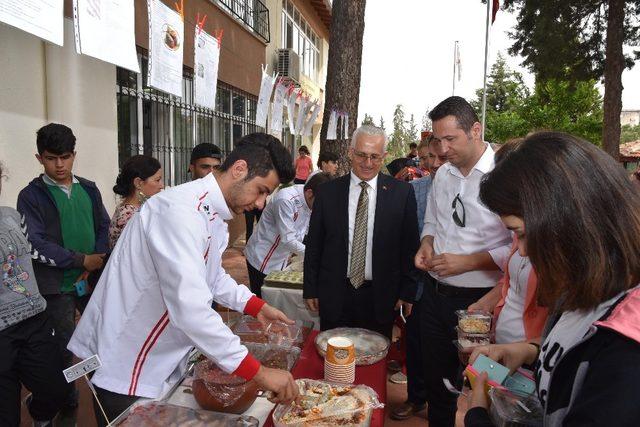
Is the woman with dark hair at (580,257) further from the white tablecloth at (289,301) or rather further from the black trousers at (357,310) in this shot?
the white tablecloth at (289,301)

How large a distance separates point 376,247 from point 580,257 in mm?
1732

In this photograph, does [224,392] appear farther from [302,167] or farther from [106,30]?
[302,167]

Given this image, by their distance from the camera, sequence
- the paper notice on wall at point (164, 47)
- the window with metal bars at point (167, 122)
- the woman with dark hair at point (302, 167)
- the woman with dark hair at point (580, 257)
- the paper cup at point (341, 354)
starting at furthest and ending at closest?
the woman with dark hair at point (302, 167)
the window with metal bars at point (167, 122)
the paper notice on wall at point (164, 47)
the paper cup at point (341, 354)
the woman with dark hair at point (580, 257)

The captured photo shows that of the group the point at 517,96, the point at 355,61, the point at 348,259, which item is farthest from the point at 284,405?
the point at 517,96

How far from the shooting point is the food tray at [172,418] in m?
1.24

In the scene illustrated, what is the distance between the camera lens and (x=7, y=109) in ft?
10.2

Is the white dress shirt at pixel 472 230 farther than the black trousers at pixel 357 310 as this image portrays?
No

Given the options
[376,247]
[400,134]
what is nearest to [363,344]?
[376,247]

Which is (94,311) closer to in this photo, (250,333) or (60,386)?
(250,333)

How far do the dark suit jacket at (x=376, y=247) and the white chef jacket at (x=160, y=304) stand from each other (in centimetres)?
116

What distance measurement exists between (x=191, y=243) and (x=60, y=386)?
4.59 ft

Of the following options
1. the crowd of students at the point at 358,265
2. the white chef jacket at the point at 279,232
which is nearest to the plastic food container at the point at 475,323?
the crowd of students at the point at 358,265

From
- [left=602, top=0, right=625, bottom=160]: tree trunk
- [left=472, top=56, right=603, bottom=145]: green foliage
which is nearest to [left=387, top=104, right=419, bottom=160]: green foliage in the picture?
[left=472, top=56, right=603, bottom=145]: green foliage

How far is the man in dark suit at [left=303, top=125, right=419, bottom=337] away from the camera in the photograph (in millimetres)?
2617
